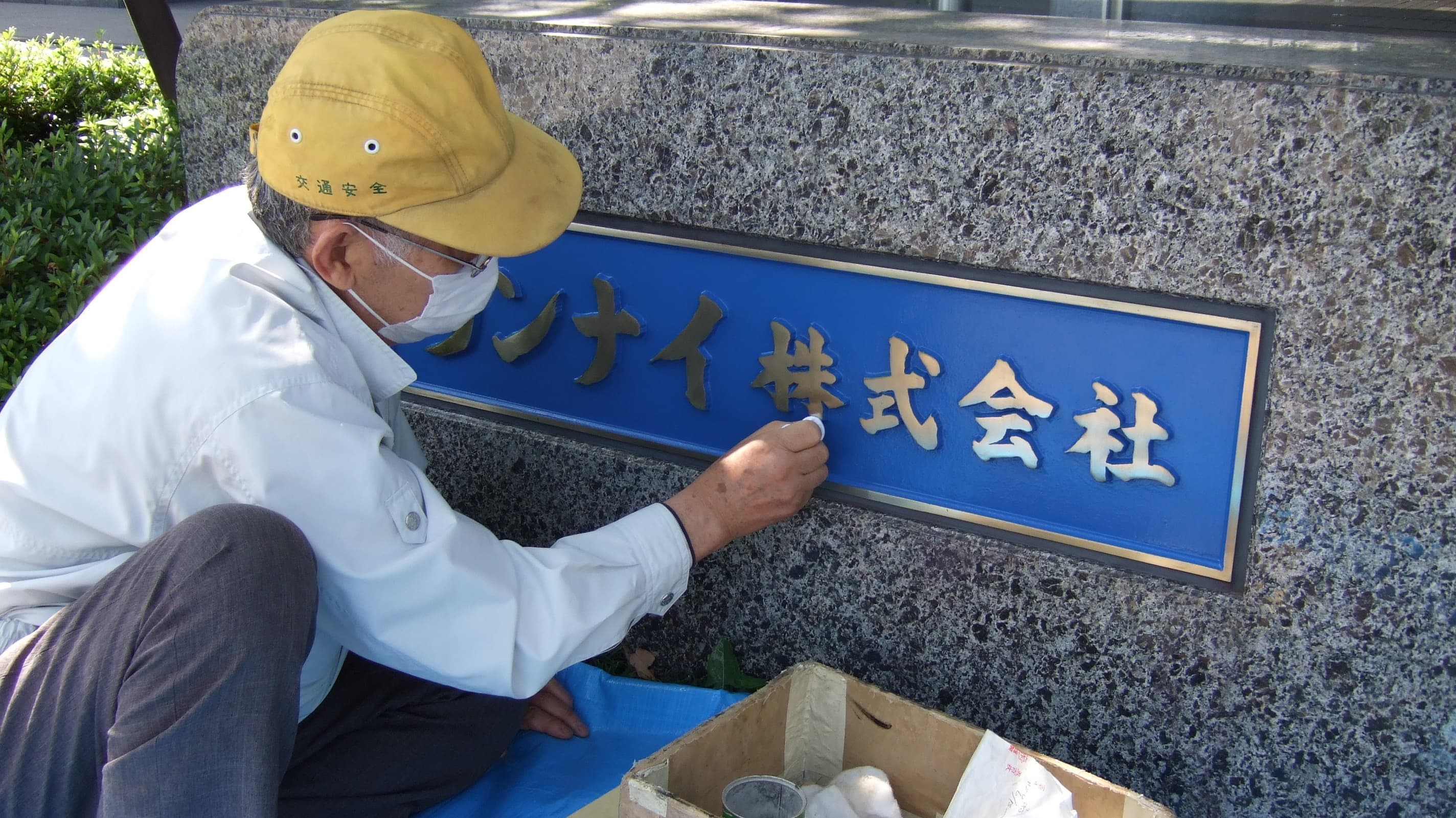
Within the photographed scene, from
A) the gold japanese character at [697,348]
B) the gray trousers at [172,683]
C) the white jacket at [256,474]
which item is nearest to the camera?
the gray trousers at [172,683]

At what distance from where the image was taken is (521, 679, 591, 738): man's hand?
2.70 meters

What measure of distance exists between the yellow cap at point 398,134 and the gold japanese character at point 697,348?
2.04ft

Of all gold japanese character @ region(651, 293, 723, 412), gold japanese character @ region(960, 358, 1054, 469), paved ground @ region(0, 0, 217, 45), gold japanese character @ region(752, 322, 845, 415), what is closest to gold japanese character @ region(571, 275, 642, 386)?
gold japanese character @ region(651, 293, 723, 412)

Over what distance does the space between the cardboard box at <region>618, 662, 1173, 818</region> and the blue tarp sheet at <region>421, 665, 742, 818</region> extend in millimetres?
174

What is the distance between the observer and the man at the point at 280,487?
1685mm

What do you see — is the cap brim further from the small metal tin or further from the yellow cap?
the small metal tin

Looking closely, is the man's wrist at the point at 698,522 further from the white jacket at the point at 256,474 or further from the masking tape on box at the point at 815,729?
the masking tape on box at the point at 815,729

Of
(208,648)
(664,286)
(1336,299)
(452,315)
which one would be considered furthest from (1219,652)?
(208,648)

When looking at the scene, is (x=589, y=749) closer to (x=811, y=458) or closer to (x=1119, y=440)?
(x=811, y=458)

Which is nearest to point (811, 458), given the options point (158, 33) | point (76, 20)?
point (158, 33)

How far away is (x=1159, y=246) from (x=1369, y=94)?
392 millimetres

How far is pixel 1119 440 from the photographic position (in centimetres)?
218

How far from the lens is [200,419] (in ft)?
5.93

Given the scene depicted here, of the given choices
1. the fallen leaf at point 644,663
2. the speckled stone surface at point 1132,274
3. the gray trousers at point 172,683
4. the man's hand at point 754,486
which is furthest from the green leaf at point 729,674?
the gray trousers at point 172,683
